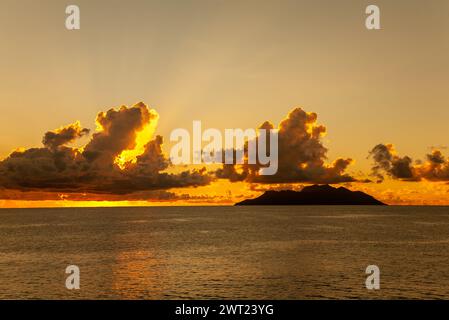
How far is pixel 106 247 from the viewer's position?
11131cm

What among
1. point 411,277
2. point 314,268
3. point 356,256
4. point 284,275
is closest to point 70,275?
point 284,275

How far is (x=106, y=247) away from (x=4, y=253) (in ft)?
71.9
